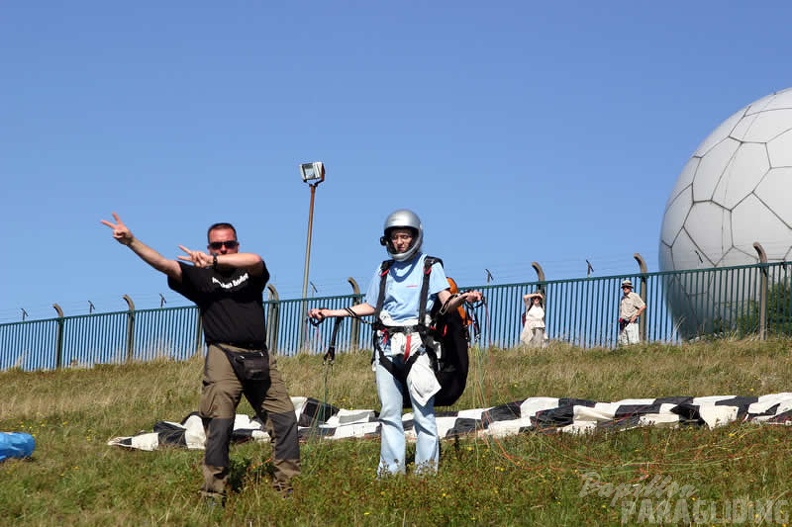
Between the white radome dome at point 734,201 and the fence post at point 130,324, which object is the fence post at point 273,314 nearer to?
the fence post at point 130,324

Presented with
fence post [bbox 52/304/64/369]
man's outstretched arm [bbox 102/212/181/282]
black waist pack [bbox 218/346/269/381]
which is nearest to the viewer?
man's outstretched arm [bbox 102/212/181/282]

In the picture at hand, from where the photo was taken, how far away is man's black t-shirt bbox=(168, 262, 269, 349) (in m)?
6.96

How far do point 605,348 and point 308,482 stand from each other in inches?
402

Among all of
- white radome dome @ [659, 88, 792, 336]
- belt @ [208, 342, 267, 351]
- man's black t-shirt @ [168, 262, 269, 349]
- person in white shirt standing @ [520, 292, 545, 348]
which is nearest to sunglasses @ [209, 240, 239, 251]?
man's black t-shirt @ [168, 262, 269, 349]

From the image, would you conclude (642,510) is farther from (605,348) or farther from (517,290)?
(517,290)

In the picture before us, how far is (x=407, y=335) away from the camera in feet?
24.8

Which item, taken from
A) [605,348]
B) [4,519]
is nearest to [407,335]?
[4,519]

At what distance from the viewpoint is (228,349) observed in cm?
698

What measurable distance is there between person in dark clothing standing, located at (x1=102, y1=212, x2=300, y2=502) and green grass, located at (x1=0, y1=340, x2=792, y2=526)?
275 mm

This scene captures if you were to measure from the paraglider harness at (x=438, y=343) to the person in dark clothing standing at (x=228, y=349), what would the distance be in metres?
0.87

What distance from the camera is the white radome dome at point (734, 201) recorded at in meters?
19.3

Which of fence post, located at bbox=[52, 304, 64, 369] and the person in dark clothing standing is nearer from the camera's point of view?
the person in dark clothing standing

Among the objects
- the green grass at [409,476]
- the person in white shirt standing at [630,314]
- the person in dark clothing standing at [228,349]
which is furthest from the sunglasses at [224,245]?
the person in white shirt standing at [630,314]

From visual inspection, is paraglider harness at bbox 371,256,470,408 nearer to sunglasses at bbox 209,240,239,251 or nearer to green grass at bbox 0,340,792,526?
green grass at bbox 0,340,792,526
